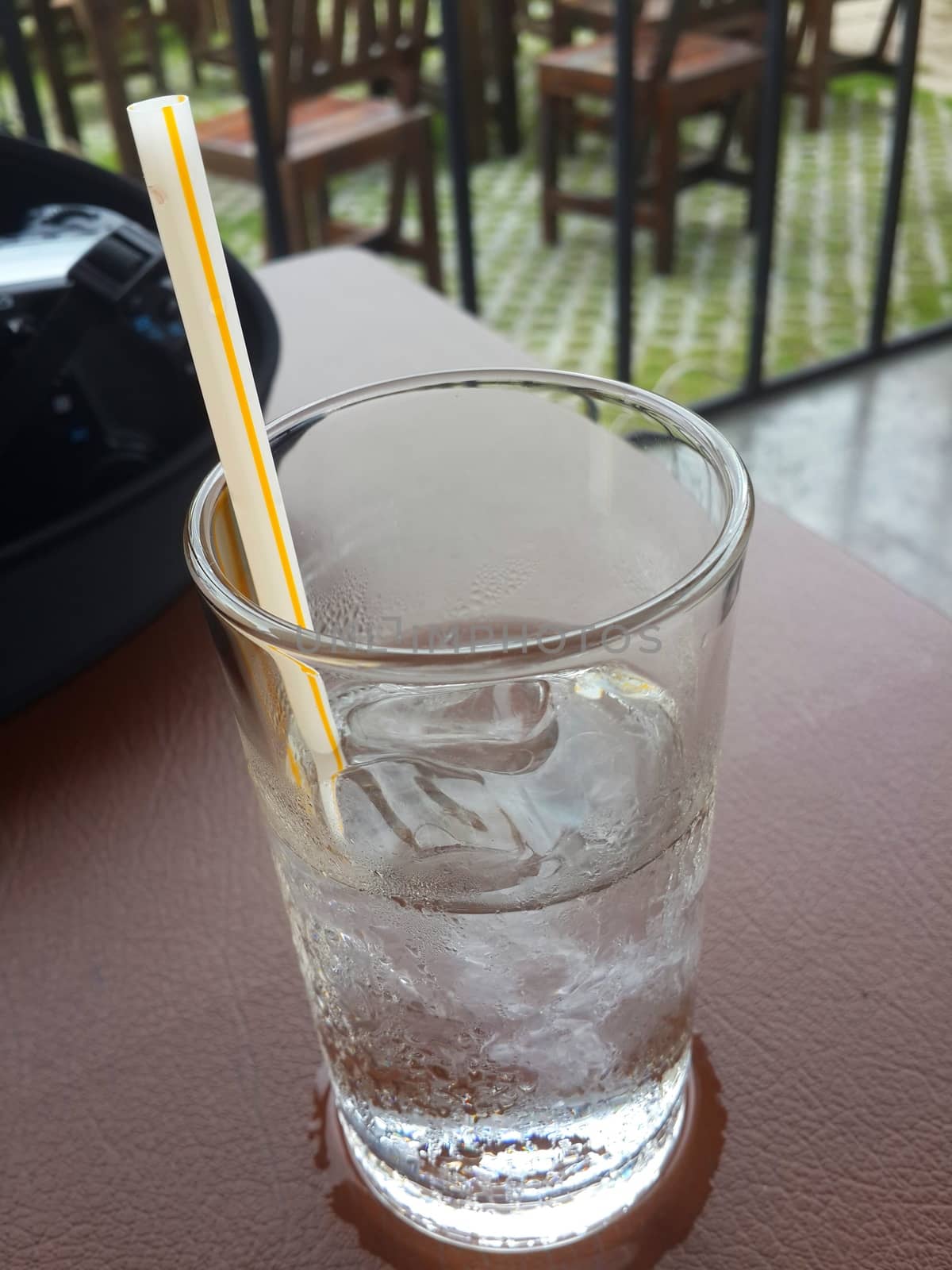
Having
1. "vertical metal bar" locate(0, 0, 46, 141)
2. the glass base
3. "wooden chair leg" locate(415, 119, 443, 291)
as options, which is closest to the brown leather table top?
the glass base

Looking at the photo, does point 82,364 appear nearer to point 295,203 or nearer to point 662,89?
point 295,203

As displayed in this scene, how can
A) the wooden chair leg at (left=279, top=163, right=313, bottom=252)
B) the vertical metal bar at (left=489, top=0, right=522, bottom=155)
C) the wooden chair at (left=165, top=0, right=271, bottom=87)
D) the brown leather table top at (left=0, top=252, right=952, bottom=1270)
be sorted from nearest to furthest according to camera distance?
the brown leather table top at (left=0, top=252, right=952, bottom=1270) < the wooden chair leg at (left=279, top=163, right=313, bottom=252) < the vertical metal bar at (left=489, top=0, right=522, bottom=155) < the wooden chair at (left=165, top=0, right=271, bottom=87)

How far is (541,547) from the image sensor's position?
1.12 ft

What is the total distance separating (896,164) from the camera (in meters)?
1.48

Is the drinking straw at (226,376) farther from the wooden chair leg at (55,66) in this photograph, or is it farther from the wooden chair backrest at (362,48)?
the wooden chair leg at (55,66)

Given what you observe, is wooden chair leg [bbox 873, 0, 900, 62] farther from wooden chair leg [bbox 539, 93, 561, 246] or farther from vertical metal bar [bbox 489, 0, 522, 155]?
wooden chair leg [bbox 539, 93, 561, 246]

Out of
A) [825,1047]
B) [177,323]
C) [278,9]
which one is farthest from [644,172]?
[825,1047]

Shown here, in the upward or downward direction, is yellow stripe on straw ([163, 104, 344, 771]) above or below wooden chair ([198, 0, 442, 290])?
above

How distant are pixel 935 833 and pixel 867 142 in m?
3.28

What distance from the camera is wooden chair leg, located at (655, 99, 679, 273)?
2492 millimetres

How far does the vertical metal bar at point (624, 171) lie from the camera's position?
1090 millimetres

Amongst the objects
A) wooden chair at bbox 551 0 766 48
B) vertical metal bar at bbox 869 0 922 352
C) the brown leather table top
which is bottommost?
wooden chair at bbox 551 0 766 48

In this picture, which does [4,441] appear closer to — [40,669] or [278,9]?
[40,669]

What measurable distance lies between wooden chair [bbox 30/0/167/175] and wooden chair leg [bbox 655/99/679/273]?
107 centimetres
